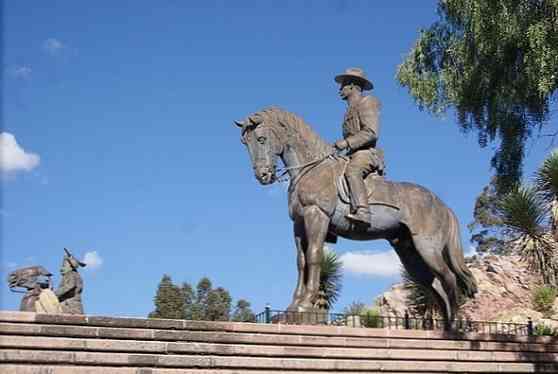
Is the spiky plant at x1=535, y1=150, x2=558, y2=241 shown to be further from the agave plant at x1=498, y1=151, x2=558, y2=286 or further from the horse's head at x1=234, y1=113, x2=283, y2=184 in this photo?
the horse's head at x1=234, y1=113, x2=283, y2=184

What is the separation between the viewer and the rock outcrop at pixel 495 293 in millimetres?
36125

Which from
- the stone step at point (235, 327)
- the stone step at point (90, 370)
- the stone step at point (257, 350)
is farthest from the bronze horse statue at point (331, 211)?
the stone step at point (90, 370)

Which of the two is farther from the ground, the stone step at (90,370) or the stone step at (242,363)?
the stone step at (242,363)

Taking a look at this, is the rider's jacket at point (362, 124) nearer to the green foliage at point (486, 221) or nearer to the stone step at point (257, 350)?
the stone step at point (257, 350)

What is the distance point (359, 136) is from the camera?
14.5 metres

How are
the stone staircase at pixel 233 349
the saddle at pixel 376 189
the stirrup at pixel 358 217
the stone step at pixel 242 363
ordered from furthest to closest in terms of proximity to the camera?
the saddle at pixel 376 189, the stirrup at pixel 358 217, the stone staircase at pixel 233 349, the stone step at pixel 242 363

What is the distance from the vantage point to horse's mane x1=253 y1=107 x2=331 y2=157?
14.3 m

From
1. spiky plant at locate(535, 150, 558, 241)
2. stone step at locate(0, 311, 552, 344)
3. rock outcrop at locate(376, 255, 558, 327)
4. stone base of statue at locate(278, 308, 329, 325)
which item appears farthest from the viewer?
rock outcrop at locate(376, 255, 558, 327)

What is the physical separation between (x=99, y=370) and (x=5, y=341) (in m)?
1.20

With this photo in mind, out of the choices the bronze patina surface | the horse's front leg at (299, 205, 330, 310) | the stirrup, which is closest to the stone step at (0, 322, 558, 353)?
the horse's front leg at (299, 205, 330, 310)

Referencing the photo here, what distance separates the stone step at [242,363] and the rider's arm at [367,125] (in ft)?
12.7

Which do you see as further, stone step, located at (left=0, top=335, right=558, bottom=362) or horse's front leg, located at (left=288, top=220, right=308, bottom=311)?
horse's front leg, located at (left=288, top=220, right=308, bottom=311)

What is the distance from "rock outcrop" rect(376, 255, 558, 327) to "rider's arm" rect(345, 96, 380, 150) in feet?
71.4

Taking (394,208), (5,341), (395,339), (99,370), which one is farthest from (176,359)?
(394,208)
